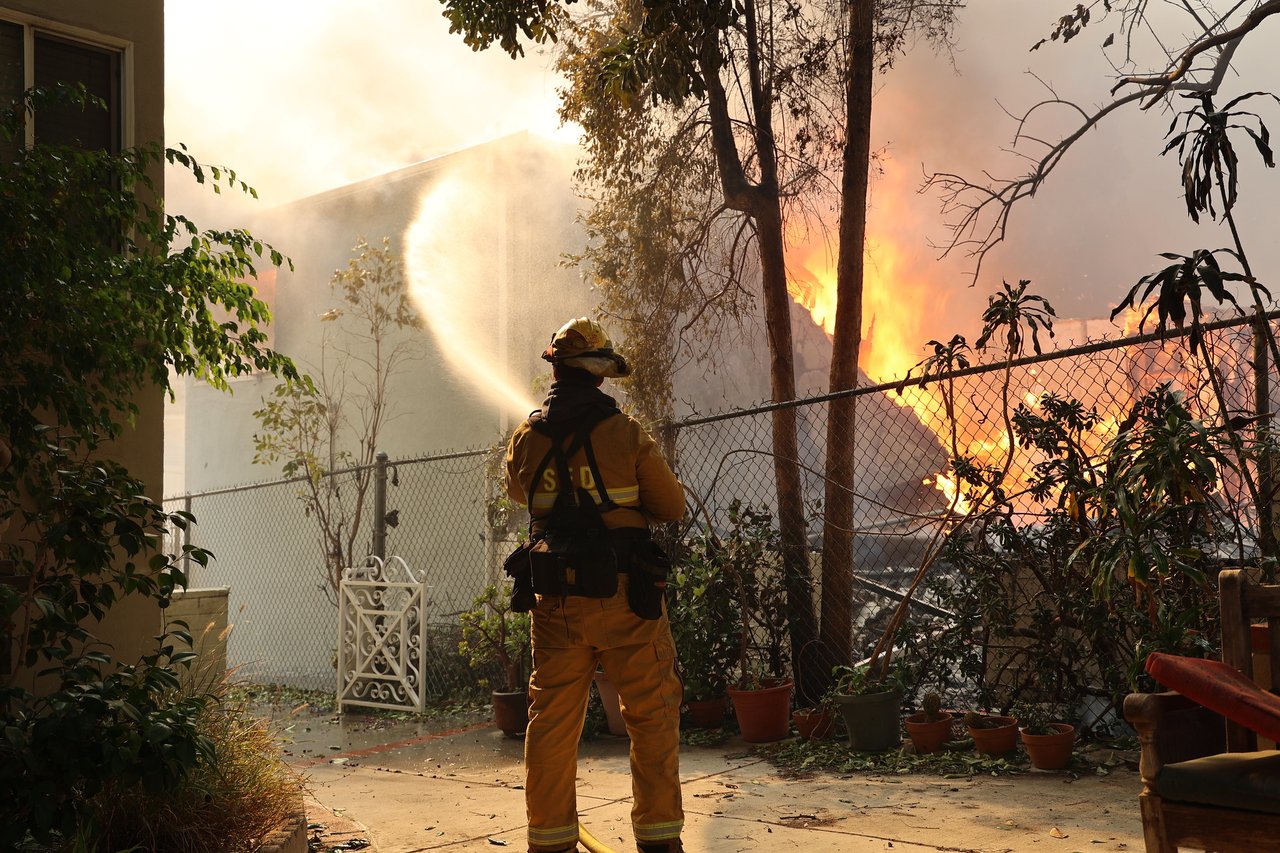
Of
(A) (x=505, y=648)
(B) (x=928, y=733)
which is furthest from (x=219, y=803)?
(A) (x=505, y=648)

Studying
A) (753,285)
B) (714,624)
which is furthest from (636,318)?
(714,624)

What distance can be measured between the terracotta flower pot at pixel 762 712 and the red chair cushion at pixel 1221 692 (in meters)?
4.28

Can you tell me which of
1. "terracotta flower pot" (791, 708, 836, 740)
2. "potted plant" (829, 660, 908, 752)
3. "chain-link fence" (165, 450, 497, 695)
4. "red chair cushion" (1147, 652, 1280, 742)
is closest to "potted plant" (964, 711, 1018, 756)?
"potted plant" (829, 660, 908, 752)

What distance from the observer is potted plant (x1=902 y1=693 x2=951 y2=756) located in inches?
239

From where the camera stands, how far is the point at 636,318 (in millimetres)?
8852

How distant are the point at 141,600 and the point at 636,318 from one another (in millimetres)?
4868

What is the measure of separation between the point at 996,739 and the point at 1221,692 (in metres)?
3.48

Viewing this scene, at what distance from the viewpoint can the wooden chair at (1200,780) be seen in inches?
94.3

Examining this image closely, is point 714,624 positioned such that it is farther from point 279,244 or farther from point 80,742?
point 279,244

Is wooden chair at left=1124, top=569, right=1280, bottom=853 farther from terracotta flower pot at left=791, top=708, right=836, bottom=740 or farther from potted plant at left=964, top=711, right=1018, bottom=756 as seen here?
terracotta flower pot at left=791, top=708, right=836, bottom=740

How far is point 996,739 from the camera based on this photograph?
5.79m

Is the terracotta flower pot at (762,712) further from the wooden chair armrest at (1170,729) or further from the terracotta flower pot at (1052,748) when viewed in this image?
the wooden chair armrest at (1170,729)

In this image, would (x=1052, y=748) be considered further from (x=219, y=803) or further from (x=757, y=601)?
(x=219, y=803)

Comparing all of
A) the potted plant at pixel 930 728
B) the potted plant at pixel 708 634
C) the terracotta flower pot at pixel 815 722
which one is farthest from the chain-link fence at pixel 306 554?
the potted plant at pixel 930 728
